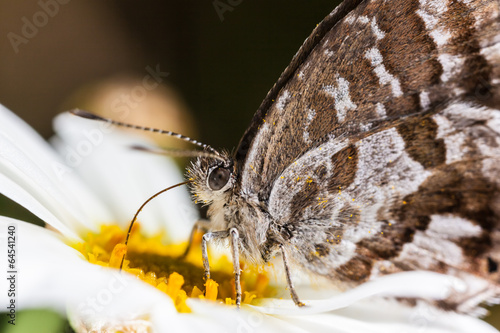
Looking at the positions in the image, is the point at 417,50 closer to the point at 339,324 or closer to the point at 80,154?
the point at 339,324

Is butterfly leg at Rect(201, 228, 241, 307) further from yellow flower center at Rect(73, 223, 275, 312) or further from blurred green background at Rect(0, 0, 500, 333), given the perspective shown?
blurred green background at Rect(0, 0, 500, 333)

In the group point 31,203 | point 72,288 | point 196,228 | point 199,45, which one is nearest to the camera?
point 72,288

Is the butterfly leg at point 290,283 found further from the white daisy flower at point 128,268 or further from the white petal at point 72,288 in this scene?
the white petal at point 72,288

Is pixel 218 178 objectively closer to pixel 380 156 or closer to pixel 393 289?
pixel 380 156

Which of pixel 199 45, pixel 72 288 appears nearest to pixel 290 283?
pixel 72 288

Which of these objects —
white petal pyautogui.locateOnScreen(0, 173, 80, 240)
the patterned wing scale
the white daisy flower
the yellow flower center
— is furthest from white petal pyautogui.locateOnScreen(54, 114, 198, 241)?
the patterned wing scale

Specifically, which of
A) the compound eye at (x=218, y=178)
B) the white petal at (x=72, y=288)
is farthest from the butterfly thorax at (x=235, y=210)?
the white petal at (x=72, y=288)
